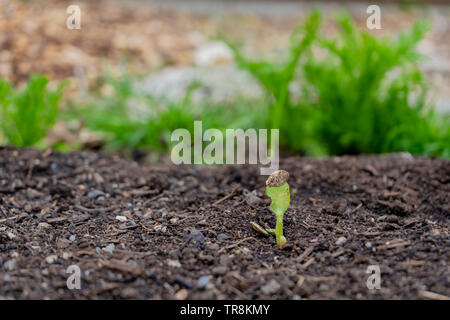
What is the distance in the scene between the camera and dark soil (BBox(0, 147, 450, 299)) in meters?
1.49

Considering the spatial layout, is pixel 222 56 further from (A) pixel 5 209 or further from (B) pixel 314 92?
(A) pixel 5 209

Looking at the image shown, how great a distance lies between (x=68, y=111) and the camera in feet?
12.2

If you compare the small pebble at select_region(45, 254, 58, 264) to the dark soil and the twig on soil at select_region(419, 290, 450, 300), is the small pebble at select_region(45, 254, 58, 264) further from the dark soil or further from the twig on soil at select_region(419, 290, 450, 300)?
the twig on soil at select_region(419, 290, 450, 300)

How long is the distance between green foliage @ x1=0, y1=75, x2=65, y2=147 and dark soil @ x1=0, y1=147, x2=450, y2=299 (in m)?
0.21

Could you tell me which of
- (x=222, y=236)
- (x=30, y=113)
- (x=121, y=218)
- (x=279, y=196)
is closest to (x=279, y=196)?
(x=279, y=196)

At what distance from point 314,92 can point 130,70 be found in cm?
195

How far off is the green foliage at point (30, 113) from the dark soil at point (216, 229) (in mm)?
212

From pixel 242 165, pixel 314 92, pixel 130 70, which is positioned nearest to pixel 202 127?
pixel 242 165

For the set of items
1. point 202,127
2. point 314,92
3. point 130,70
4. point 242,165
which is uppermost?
point 130,70

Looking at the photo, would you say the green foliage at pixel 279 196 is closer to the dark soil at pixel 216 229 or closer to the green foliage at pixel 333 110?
the dark soil at pixel 216 229

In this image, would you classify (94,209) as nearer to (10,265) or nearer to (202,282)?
(10,265)

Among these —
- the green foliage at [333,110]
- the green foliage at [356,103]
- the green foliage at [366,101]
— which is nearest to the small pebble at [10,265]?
the green foliage at [333,110]

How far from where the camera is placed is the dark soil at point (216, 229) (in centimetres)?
149

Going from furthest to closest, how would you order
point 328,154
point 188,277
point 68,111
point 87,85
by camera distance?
point 87,85, point 68,111, point 328,154, point 188,277
